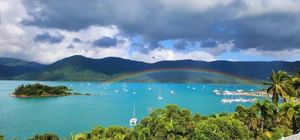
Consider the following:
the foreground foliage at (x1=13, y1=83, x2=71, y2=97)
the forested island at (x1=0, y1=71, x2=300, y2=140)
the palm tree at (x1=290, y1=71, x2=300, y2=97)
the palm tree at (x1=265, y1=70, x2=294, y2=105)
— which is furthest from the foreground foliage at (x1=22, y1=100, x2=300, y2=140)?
the foreground foliage at (x1=13, y1=83, x2=71, y2=97)

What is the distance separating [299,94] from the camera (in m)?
55.2

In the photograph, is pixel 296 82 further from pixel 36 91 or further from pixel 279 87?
pixel 36 91

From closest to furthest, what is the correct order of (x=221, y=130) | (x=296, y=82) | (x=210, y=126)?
(x=210, y=126) < (x=221, y=130) < (x=296, y=82)

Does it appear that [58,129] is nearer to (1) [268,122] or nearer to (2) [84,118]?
(2) [84,118]

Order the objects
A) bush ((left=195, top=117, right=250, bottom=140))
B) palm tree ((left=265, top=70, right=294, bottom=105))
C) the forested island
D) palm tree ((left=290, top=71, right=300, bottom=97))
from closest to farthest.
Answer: bush ((left=195, top=117, right=250, bottom=140)) → the forested island → palm tree ((left=265, top=70, right=294, bottom=105)) → palm tree ((left=290, top=71, right=300, bottom=97))

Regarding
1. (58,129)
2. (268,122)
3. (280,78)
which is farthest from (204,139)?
(58,129)

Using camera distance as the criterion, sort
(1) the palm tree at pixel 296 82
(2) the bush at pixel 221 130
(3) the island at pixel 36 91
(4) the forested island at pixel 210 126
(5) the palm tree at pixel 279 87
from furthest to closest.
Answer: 1. (3) the island at pixel 36 91
2. (1) the palm tree at pixel 296 82
3. (5) the palm tree at pixel 279 87
4. (4) the forested island at pixel 210 126
5. (2) the bush at pixel 221 130

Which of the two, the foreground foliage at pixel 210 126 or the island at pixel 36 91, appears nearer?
the foreground foliage at pixel 210 126

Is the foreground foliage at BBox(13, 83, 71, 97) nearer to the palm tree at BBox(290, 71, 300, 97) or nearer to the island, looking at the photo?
the island

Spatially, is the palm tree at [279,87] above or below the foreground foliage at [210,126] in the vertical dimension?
above

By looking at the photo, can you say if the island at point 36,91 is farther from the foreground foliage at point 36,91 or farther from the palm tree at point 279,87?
the palm tree at point 279,87

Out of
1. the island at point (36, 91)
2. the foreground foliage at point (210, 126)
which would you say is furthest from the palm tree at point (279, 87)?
the island at point (36, 91)

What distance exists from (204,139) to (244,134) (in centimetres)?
502

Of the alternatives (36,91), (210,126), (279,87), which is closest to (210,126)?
(210,126)
